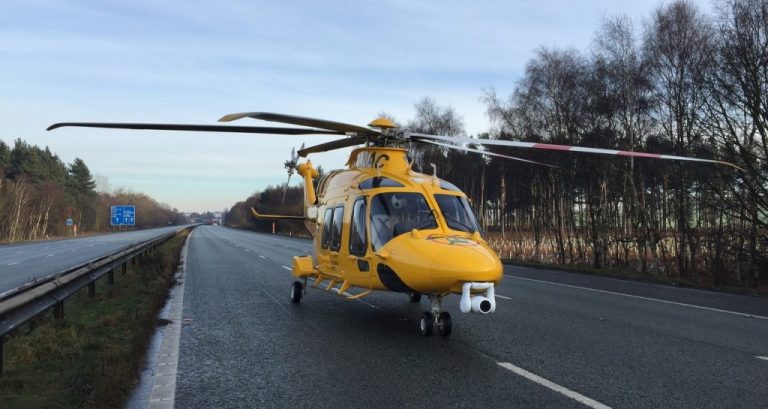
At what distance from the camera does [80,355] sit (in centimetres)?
586

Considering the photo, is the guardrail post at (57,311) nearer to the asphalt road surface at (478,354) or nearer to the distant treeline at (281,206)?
the asphalt road surface at (478,354)

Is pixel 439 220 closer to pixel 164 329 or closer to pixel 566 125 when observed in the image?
pixel 164 329

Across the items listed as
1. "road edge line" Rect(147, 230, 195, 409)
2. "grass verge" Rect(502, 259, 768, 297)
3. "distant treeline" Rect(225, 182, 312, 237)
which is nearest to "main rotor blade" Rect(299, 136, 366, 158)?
"road edge line" Rect(147, 230, 195, 409)

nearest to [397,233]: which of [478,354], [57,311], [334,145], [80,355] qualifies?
[478,354]

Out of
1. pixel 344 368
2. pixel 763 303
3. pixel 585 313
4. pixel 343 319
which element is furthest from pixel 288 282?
pixel 763 303

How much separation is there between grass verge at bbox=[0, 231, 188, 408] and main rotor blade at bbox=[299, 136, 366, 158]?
4.18 meters

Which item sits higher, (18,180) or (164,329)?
(18,180)

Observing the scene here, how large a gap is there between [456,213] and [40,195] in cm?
7884

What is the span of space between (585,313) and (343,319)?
424 cm

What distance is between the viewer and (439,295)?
6762mm

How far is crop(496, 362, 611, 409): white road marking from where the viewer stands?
4426 millimetres

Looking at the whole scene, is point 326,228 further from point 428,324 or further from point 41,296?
point 41,296

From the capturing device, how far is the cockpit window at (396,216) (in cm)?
718

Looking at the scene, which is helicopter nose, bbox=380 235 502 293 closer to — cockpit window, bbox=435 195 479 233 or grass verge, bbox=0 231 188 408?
cockpit window, bbox=435 195 479 233
